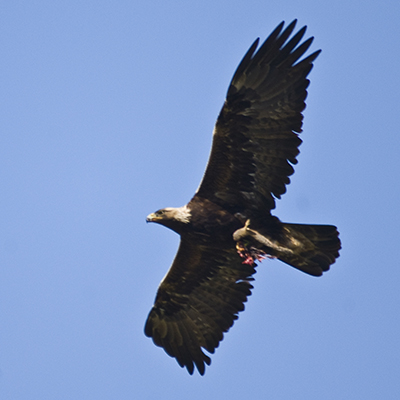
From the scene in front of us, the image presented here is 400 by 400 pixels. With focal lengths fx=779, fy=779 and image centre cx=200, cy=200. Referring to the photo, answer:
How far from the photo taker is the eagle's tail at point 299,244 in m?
11.1

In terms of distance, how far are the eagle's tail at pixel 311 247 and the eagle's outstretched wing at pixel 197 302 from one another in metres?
1.20

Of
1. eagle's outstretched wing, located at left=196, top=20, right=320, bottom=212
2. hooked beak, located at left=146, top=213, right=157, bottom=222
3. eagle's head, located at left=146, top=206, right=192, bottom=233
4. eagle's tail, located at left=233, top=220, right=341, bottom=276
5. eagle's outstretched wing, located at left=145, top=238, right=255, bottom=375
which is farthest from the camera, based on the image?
eagle's outstretched wing, located at left=145, top=238, right=255, bottom=375

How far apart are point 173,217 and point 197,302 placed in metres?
1.75

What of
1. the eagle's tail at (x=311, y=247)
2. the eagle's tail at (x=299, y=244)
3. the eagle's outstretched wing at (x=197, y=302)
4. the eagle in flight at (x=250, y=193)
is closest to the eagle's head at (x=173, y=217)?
the eagle in flight at (x=250, y=193)

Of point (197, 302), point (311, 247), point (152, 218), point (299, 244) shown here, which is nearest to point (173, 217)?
point (152, 218)

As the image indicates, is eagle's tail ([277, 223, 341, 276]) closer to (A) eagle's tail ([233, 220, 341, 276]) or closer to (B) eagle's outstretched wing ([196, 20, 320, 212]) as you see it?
(A) eagle's tail ([233, 220, 341, 276])

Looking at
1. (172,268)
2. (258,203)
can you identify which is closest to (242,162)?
(258,203)

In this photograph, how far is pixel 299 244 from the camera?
36.6ft

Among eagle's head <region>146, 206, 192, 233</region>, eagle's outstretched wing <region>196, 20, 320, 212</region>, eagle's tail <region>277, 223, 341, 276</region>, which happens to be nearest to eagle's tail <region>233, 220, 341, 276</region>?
eagle's tail <region>277, 223, 341, 276</region>

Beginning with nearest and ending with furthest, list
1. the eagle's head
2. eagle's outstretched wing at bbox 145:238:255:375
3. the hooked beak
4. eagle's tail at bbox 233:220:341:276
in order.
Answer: eagle's tail at bbox 233:220:341:276 → the eagle's head → the hooked beak → eagle's outstretched wing at bbox 145:238:255:375

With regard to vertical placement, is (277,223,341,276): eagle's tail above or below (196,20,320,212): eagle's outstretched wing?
below

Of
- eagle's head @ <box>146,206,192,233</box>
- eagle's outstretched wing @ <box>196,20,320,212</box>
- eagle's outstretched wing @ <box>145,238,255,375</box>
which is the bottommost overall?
eagle's outstretched wing @ <box>145,238,255,375</box>

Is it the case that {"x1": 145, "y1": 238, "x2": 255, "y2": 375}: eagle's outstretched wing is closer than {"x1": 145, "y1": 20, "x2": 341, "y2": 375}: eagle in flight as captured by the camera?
No

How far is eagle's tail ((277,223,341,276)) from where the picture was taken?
36.5 feet
